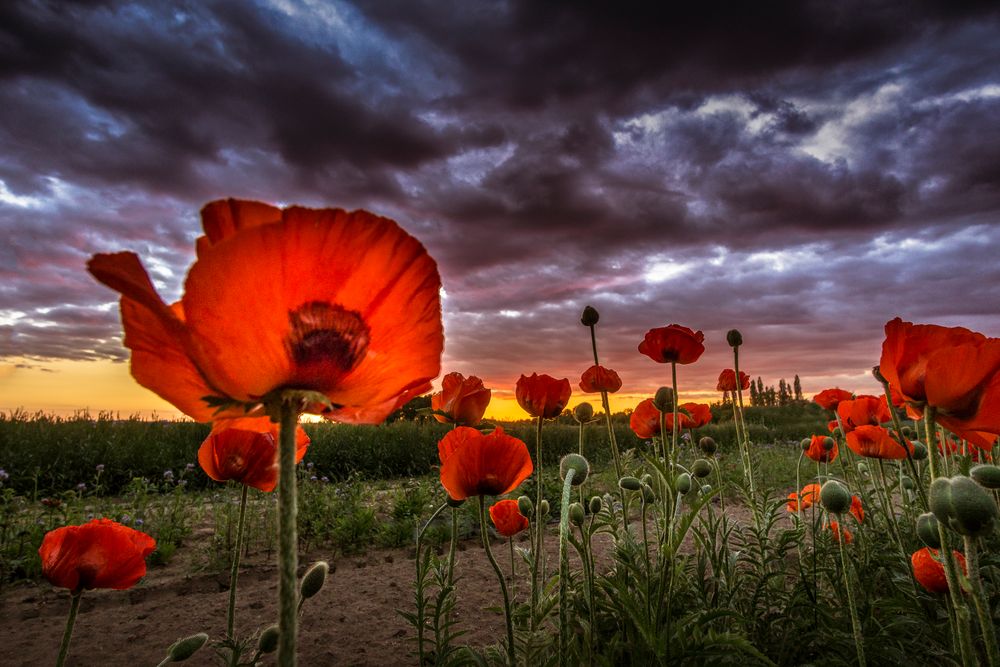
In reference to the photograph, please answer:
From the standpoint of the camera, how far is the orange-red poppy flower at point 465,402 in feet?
6.12

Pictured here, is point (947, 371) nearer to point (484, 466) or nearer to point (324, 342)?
point (484, 466)

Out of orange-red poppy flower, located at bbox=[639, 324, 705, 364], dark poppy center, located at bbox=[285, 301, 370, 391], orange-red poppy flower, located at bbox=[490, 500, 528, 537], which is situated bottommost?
orange-red poppy flower, located at bbox=[490, 500, 528, 537]

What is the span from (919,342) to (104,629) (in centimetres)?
350

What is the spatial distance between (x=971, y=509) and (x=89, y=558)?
72.2 inches

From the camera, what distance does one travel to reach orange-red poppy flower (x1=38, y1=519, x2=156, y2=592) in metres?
1.44

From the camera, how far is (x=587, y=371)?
2441 millimetres

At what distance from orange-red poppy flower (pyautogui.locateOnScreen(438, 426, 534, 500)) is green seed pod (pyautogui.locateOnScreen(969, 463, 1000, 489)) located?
908 mm

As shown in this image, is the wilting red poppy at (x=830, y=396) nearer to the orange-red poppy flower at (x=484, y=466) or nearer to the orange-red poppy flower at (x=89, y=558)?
the orange-red poppy flower at (x=484, y=466)

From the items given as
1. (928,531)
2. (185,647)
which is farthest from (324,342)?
(928,531)

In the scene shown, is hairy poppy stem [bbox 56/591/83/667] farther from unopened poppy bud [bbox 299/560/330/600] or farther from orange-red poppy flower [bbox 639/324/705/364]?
orange-red poppy flower [bbox 639/324/705/364]

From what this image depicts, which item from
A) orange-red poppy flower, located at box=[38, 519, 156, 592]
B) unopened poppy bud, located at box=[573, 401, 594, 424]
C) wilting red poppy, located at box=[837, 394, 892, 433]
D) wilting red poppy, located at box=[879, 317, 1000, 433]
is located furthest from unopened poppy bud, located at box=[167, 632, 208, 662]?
wilting red poppy, located at box=[837, 394, 892, 433]

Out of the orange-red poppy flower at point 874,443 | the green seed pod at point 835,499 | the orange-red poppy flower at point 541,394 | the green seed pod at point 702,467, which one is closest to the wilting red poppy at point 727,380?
the orange-red poppy flower at point 874,443

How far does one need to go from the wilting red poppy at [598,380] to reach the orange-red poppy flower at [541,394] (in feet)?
0.98

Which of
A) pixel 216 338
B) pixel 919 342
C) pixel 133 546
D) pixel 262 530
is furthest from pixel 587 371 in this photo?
pixel 262 530
